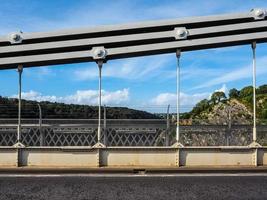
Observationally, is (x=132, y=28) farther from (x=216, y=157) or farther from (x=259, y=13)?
(x=216, y=157)

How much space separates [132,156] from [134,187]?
358cm

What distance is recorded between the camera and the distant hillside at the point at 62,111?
19.2 meters

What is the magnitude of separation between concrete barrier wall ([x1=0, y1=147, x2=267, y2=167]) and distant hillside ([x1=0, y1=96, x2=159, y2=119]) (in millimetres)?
2896

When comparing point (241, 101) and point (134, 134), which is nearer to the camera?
point (134, 134)

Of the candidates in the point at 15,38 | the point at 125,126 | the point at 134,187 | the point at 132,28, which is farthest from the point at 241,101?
the point at 134,187

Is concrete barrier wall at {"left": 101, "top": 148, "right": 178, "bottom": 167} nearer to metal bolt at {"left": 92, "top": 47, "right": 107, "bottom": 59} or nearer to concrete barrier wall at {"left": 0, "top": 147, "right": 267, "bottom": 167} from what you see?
concrete barrier wall at {"left": 0, "top": 147, "right": 267, "bottom": 167}

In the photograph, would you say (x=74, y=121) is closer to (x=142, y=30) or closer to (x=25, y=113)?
(x=25, y=113)

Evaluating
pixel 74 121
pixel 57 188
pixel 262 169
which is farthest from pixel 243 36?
pixel 57 188

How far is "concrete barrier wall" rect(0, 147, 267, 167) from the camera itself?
15.7 meters

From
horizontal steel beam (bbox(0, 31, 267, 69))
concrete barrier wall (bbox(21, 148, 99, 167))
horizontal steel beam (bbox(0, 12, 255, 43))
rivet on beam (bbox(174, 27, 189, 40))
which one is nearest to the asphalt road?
concrete barrier wall (bbox(21, 148, 99, 167))

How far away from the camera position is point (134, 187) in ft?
40.1

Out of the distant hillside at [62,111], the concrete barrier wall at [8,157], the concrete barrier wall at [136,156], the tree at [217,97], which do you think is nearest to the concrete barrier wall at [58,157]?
the concrete barrier wall at [8,157]

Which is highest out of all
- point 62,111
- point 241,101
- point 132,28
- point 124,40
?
point 132,28

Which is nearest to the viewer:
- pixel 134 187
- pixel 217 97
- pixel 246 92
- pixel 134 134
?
pixel 134 187
